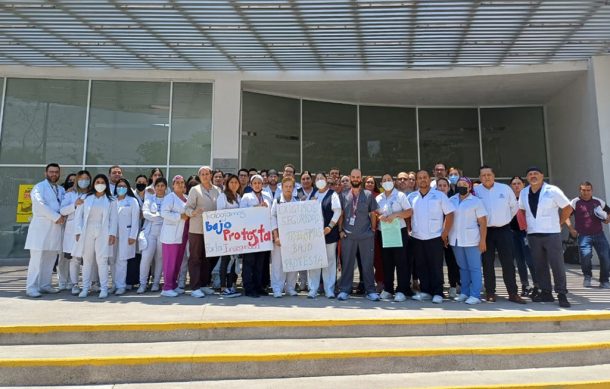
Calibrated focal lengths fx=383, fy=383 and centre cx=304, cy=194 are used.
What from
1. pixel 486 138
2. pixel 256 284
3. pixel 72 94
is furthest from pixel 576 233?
pixel 72 94

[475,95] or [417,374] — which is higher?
[475,95]

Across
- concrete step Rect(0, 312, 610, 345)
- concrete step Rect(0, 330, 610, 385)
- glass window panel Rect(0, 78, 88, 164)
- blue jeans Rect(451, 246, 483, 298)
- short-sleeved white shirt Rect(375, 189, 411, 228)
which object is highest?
glass window panel Rect(0, 78, 88, 164)

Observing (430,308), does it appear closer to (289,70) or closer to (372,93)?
(289,70)

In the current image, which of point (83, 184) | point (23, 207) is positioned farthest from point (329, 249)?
point (23, 207)

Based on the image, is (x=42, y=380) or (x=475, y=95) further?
(x=475, y=95)

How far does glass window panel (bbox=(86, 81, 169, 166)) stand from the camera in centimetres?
1148

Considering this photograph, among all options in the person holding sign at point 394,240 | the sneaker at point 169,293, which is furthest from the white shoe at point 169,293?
the person holding sign at point 394,240

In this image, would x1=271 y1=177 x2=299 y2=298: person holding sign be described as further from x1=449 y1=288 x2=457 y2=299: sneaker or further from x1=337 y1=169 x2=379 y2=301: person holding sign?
x1=449 y1=288 x2=457 y2=299: sneaker

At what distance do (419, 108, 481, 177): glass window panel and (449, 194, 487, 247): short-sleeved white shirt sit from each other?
28.4 ft

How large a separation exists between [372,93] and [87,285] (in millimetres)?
10105

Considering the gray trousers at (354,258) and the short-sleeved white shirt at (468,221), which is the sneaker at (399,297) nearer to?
the gray trousers at (354,258)

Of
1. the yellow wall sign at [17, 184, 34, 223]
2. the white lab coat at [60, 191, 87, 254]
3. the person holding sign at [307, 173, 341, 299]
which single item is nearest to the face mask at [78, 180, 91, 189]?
the white lab coat at [60, 191, 87, 254]

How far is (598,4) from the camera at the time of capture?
24.2 feet

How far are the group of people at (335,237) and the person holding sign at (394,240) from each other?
0.06ft
